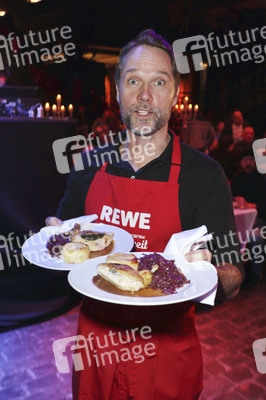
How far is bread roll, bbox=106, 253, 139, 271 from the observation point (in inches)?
59.5

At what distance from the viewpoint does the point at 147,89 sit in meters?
1.97

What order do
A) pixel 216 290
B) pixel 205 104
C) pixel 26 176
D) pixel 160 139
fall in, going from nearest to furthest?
1. pixel 216 290
2. pixel 160 139
3. pixel 26 176
4. pixel 205 104

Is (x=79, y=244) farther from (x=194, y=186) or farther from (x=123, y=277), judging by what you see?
(x=194, y=186)

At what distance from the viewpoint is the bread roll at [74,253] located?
5.18ft

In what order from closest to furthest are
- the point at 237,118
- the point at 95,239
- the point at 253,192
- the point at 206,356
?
1. the point at 95,239
2. the point at 206,356
3. the point at 253,192
4. the point at 237,118

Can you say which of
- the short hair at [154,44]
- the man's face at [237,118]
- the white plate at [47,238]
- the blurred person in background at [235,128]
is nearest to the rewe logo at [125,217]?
the white plate at [47,238]

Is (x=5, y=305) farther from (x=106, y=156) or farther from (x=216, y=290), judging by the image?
(x=216, y=290)

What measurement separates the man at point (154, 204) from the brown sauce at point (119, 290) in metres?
0.42

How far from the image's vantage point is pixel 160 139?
83.4 inches

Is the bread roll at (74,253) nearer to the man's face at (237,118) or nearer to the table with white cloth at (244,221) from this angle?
the table with white cloth at (244,221)

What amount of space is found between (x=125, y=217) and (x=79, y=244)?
386 millimetres

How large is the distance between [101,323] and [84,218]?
0.61 meters

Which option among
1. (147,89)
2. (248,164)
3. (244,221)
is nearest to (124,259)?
(147,89)

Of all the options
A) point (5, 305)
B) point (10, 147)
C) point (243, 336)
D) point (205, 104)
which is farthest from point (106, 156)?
point (205, 104)
